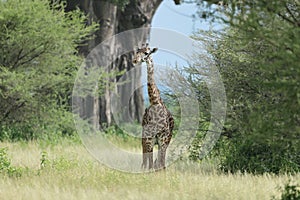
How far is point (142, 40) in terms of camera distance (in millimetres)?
23969

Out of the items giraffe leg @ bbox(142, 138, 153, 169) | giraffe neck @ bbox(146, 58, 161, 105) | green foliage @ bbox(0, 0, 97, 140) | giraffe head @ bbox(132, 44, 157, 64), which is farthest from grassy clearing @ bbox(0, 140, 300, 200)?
green foliage @ bbox(0, 0, 97, 140)

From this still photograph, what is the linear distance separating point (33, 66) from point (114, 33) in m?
4.23

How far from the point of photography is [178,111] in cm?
1453

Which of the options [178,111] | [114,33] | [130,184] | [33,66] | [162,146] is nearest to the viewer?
[130,184]

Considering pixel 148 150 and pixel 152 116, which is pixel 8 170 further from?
pixel 152 116

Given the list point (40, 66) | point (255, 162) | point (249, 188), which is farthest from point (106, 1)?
point (249, 188)

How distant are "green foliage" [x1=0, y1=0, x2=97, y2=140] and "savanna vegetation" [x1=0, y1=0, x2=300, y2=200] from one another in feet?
0.10

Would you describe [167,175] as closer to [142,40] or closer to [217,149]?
[217,149]

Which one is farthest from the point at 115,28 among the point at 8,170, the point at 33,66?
the point at 8,170

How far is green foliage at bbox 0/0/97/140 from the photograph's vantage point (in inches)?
765

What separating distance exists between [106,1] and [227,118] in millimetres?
9938

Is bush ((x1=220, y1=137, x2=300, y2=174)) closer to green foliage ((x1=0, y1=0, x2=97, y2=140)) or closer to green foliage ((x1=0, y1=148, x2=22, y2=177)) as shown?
green foliage ((x1=0, y1=148, x2=22, y2=177))

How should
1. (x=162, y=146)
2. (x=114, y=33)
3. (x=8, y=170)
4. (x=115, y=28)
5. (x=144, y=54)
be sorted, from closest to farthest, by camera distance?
(x=144, y=54), (x=162, y=146), (x=8, y=170), (x=114, y=33), (x=115, y=28)

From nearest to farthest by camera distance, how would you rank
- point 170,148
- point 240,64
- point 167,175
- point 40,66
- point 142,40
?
point 167,175 < point 240,64 < point 170,148 < point 40,66 < point 142,40
